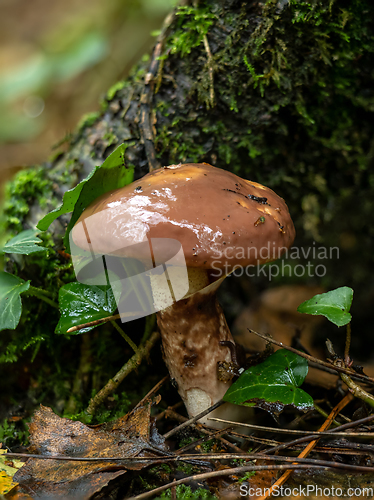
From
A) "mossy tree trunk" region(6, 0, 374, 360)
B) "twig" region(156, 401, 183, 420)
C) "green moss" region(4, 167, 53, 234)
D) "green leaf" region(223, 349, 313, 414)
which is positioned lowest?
"twig" region(156, 401, 183, 420)

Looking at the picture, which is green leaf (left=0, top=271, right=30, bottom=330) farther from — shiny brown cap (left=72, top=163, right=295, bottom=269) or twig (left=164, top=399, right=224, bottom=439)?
twig (left=164, top=399, right=224, bottom=439)

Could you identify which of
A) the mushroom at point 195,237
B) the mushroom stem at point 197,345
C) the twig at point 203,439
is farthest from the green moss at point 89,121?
the twig at point 203,439

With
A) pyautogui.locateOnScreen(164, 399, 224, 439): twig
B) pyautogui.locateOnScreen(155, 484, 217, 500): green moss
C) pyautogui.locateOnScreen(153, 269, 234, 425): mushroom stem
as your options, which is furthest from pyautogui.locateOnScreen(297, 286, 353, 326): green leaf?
pyautogui.locateOnScreen(155, 484, 217, 500): green moss

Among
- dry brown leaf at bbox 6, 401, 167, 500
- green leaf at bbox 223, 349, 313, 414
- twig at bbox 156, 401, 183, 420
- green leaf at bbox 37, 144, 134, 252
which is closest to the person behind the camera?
dry brown leaf at bbox 6, 401, 167, 500

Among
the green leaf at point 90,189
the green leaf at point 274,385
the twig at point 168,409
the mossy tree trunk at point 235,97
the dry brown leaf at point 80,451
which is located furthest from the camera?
the mossy tree trunk at point 235,97

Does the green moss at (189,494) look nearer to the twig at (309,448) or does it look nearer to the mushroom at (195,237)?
the twig at (309,448)

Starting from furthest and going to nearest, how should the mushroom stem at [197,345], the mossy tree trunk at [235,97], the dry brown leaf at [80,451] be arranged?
the mossy tree trunk at [235,97], the mushroom stem at [197,345], the dry brown leaf at [80,451]

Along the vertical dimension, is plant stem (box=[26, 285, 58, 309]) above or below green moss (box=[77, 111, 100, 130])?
below
